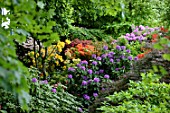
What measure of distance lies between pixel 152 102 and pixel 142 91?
0.16 metres

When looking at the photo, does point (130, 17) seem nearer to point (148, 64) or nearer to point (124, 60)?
point (124, 60)

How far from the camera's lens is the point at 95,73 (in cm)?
773

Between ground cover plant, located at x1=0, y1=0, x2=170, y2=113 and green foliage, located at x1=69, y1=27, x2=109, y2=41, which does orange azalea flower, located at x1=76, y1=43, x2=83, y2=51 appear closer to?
ground cover plant, located at x1=0, y1=0, x2=170, y2=113

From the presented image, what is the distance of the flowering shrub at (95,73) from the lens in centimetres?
722

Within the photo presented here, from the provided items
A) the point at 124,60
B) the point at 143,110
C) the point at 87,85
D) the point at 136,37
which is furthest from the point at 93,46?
the point at 143,110

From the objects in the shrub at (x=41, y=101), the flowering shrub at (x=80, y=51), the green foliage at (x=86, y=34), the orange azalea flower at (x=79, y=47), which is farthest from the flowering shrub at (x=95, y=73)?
the green foliage at (x=86, y=34)

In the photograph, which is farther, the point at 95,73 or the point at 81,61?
the point at 81,61

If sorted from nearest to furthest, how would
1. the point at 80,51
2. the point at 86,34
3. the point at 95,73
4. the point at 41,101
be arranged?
the point at 41,101
the point at 95,73
the point at 80,51
the point at 86,34

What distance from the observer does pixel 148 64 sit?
18.1 feet

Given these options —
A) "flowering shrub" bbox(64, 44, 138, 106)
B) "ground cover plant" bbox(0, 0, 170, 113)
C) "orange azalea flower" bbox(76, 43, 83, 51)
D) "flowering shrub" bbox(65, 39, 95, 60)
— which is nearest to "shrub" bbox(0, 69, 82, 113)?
"ground cover plant" bbox(0, 0, 170, 113)

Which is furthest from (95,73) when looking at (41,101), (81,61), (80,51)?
(41,101)

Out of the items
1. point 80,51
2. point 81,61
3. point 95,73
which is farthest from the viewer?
point 80,51

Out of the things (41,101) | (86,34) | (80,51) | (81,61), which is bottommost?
(41,101)

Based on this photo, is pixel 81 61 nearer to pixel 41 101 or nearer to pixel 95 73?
pixel 95 73
